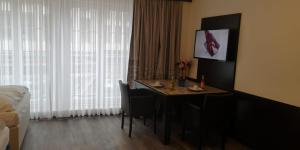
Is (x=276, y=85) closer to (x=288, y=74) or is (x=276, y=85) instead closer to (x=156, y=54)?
(x=288, y=74)

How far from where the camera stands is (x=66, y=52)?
14.7 feet

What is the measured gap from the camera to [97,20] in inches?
180

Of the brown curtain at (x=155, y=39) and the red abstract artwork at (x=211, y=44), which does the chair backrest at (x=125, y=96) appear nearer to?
the brown curtain at (x=155, y=39)

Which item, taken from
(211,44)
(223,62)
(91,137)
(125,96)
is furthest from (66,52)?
(223,62)

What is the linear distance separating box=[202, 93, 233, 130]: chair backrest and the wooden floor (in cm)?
48

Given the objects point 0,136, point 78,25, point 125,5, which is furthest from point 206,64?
point 0,136

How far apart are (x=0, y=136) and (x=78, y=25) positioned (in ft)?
9.03

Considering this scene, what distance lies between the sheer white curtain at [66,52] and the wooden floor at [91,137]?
1.49ft

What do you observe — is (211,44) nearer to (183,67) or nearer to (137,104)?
(183,67)

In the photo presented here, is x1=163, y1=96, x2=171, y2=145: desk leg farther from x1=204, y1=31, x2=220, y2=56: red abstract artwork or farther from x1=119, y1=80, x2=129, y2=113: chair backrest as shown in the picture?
x1=204, y1=31, x2=220, y2=56: red abstract artwork

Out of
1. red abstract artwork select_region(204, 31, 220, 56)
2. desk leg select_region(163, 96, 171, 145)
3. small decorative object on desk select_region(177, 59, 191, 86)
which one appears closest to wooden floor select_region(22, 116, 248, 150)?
desk leg select_region(163, 96, 171, 145)

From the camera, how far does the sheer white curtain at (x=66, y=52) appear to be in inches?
165

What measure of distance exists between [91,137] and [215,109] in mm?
1860

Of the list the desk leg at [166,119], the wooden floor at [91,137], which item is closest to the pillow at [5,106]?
the wooden floor at [91,137]
